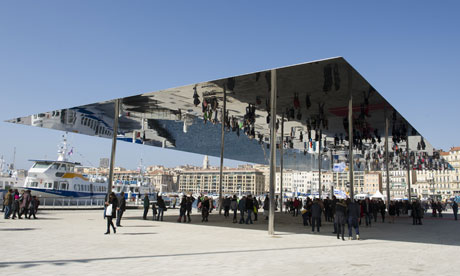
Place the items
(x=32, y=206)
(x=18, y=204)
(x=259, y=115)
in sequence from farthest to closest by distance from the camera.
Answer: (x=259, y=115), (x=32, y=206), (x=18, y=204)

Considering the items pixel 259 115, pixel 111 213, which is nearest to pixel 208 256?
pixel 111 213

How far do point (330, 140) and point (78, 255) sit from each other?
28.8 metres

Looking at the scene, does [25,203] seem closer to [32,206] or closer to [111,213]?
[32,206]

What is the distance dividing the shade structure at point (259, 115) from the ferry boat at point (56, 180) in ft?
40.8

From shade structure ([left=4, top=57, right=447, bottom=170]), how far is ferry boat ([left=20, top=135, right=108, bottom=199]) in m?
12.4

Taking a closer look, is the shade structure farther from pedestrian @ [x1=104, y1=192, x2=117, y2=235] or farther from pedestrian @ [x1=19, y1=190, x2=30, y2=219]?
Result: pedestrian @ [x1=104, y1=192, x2=117, y2=235]

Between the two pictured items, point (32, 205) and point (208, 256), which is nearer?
point (208, 256)

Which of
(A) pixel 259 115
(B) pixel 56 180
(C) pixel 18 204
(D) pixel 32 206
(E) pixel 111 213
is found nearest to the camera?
(E) pixel 111 213

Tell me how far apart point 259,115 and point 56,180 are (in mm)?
25694

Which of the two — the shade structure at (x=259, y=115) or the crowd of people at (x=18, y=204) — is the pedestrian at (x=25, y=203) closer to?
the crowd of people at (x=18, y=204)

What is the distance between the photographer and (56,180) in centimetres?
3900

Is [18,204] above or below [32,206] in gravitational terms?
above

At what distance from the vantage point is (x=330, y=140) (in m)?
34.1

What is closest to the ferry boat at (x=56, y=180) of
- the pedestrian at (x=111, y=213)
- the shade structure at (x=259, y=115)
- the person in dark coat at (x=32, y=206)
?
the shade structure at (x=259, y=115)
